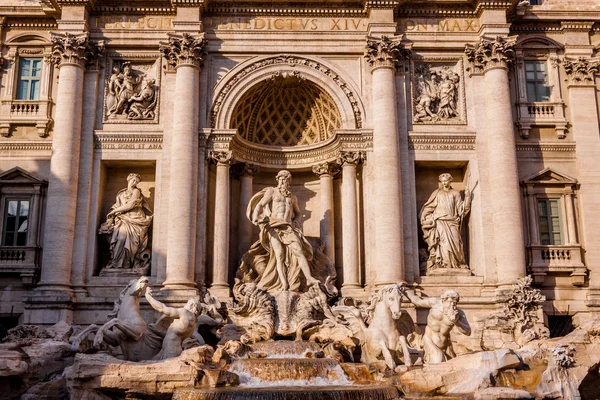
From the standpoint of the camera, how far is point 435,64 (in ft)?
80.1

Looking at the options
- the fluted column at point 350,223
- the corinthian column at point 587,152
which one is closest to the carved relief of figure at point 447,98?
the fluted column at point 350,223

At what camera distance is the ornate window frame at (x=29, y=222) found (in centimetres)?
2262

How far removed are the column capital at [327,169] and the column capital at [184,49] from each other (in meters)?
5.54

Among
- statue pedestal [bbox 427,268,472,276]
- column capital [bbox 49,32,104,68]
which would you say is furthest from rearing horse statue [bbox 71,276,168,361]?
statue pedestal [bbox 427,268,472,276]

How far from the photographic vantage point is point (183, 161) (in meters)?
22.4

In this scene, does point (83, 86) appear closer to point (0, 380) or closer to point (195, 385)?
point (0, 380)

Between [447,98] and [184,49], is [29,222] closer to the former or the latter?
[184,49]

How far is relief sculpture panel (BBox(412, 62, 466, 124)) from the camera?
23750mm

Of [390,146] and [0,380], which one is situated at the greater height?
[390,146]

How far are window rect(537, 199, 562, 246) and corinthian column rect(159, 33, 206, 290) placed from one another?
12.0m

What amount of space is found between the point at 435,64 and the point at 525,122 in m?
3.81

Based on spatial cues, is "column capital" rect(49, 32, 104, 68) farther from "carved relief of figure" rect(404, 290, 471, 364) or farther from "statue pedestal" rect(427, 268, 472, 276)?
"carved relief of figure" rect(404, 290, 471, 364)

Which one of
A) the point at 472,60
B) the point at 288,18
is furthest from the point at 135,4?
the point at 472,60

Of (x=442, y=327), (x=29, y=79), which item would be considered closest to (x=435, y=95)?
(x=442, y=327)
